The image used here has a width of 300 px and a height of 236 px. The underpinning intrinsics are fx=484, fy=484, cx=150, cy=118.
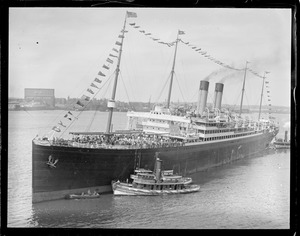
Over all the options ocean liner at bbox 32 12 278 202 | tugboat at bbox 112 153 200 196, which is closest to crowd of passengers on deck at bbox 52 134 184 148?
ocean liner at bbox 32 12 278 202

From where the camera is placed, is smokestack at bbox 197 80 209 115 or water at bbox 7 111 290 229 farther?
smokestack at bbox 197 80 209 115

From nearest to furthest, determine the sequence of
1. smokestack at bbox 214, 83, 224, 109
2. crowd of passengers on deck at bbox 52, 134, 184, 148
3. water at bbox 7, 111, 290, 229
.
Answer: water at bbox 7, 111, 290, 229
crowd of passengers on deck at bbox 52, 134, 184, 148
smokestack at bbox 214, 83, 224, 109

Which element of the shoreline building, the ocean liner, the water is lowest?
the water

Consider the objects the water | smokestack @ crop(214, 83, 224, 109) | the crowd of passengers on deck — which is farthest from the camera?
smokestack @ crop(214, 83, 224, 109)

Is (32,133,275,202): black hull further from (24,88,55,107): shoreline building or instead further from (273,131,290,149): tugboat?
(24,88,55,107): shoreline building

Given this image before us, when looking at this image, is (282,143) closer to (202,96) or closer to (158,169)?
(202,96)

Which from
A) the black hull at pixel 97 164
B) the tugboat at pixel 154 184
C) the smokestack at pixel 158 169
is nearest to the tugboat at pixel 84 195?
the black hull at pixel 97 164

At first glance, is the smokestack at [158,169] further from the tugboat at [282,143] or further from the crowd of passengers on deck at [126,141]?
the tugboat at [282,143]

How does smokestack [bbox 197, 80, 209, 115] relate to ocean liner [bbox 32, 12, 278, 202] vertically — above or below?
above

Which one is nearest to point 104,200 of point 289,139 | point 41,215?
point 41,215
